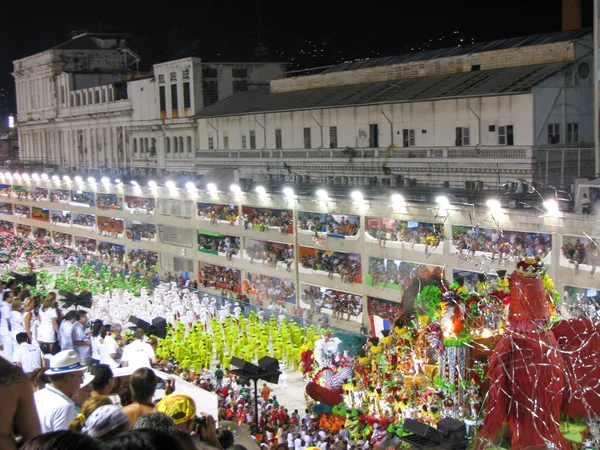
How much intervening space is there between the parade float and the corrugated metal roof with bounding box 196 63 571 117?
18.5 m

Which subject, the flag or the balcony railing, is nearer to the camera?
the flag

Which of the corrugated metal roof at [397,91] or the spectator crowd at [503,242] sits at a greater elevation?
the corrugated metal roof at [397,91]

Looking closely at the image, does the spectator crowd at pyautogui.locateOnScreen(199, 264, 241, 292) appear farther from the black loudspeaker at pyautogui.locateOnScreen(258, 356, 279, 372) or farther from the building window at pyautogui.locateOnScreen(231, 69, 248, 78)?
the black loudspeaker at pyautogui.locateOnScreen(258, 356, 279, 372)

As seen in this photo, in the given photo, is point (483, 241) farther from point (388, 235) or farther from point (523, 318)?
point (523, 318)

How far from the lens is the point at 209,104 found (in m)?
57.1

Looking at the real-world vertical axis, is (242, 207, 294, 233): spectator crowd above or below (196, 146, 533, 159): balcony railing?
below

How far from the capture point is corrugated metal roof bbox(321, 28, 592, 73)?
3488cm

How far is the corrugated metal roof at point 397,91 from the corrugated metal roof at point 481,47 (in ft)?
4.06

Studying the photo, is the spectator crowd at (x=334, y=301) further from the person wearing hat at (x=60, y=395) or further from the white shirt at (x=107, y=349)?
the person wearing hat at (x=60, y=395)

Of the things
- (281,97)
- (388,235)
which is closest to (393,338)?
(388,235)

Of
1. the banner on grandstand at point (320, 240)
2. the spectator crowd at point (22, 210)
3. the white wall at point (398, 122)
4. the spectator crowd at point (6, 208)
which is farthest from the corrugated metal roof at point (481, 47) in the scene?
the spectator crowd at point (6, 208)

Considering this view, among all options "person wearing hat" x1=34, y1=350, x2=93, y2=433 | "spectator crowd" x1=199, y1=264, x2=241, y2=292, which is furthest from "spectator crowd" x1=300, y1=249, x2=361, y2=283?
"person wearing hat" x1=34, y1=350, x2=93, y2=433

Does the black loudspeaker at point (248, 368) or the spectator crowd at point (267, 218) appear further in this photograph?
the spectator crowd at point (267, 218)

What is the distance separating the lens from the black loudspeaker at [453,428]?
13.0 m
